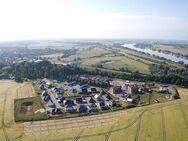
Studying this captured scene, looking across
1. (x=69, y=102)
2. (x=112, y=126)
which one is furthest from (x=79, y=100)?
(x=112, y=126)

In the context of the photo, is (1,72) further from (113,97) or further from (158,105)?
(158,105)

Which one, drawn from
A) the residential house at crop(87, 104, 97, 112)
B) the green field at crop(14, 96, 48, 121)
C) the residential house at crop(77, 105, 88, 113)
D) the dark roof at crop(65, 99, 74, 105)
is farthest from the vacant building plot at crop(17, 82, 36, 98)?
the residential house at crop(87, 104, 97, 112)

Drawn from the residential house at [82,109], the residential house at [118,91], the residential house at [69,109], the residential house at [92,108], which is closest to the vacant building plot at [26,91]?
the residential house at [69,109]

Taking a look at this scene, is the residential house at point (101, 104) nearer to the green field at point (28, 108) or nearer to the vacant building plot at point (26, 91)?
the green field at point (28, 108)

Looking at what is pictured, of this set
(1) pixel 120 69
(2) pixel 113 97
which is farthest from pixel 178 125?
(1) pixel 120 69

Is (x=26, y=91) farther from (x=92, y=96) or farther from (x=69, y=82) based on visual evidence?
(x=92, y=96)
